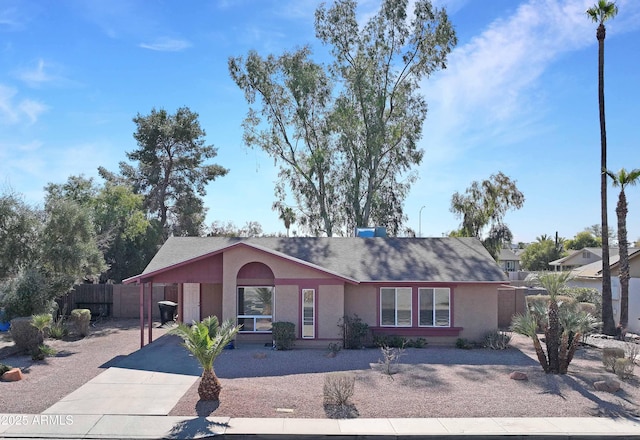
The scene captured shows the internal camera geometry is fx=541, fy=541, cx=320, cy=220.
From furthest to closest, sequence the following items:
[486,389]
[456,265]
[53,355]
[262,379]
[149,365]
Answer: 1. [456,265]
2. [53,355]
3. [149,365]
4. [262,379]
5. [486,389]

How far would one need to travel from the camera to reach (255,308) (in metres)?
20.2

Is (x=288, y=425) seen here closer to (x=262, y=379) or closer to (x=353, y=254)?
(x=262, y=379)

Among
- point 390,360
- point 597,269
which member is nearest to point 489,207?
Answer: point 597,269

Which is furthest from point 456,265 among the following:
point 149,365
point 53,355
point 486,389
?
point 53,355

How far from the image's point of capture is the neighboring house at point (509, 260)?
75.8m

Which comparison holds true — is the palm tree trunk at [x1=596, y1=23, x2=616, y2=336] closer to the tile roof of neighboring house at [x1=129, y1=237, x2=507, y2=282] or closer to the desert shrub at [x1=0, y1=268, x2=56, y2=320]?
the tile roof of neighboring house at [x1=129, y1=237, x2=507, y2=282]

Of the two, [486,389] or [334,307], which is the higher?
[334,307]

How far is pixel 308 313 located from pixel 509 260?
6300cm

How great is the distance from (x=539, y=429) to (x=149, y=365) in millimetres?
10916

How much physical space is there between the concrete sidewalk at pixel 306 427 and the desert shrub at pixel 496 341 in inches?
334

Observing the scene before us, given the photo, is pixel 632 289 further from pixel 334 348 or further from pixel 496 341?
pixel 334 348

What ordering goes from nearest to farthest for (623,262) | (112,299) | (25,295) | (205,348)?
(205,348)
(25,295)
(623,262)
(112,299)

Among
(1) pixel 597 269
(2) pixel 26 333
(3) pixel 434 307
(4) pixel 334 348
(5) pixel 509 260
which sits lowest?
(4) pixel 334 348

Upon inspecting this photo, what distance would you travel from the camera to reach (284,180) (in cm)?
3697
